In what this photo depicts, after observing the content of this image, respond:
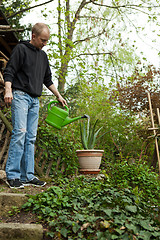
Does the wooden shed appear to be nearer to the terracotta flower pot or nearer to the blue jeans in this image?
the blue jeans

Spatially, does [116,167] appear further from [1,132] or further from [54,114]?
[1,132]

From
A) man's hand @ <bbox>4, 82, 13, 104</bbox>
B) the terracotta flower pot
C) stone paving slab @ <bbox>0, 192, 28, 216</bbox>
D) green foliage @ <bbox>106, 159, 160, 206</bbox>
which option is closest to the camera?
stone paving slab @ <bbox>0, 192, 28, 216</bbox>

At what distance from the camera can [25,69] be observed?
8.53ft

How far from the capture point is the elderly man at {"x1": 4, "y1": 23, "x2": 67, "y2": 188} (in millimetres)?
2467

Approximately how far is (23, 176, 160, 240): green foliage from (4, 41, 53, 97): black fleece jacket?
1.07 meters

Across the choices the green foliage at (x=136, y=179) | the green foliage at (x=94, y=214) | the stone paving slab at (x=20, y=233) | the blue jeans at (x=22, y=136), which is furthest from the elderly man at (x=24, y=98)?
the green foliage at (x=136, y=179)

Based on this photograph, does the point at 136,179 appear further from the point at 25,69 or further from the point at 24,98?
the point at 25,69

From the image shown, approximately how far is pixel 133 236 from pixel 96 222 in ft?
0.86

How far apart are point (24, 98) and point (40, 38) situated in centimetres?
61

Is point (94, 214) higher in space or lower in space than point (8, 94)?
lower

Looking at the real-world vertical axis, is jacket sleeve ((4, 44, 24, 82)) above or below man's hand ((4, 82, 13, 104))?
above

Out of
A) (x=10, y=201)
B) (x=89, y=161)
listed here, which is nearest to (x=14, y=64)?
(x=10, y=201)

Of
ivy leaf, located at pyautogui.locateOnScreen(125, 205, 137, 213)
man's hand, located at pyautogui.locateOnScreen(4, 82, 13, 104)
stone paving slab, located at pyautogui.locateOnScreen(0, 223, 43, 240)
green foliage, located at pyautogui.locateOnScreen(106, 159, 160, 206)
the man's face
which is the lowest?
green foliage, located at pyautogui.locateOnScreen(106, 159, 160, 206)

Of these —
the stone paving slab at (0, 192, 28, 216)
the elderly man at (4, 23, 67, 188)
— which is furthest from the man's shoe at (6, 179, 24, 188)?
the stone paving slab at (0, 192, 28, 216)
